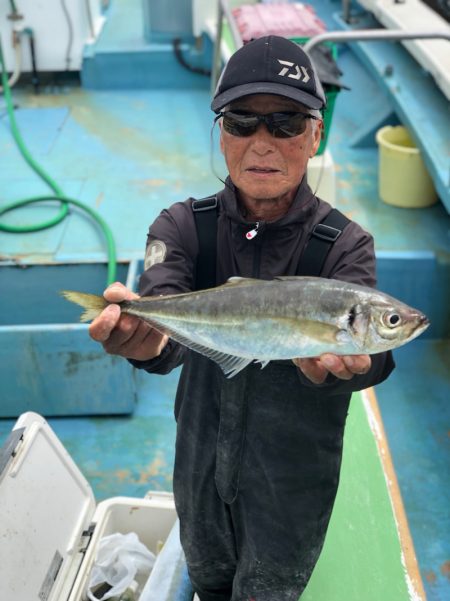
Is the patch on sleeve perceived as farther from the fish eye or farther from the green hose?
the green hose

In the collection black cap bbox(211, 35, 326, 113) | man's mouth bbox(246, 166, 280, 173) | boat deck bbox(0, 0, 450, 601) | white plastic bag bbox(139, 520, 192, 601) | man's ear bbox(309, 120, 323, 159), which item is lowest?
boat deck bbox(0, 0, 450, 601)

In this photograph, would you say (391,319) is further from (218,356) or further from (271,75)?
(271,75)

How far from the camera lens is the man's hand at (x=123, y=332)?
153 cm

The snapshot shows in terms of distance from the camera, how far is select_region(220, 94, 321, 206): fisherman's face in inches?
63.0

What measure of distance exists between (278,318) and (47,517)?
156 centimetres

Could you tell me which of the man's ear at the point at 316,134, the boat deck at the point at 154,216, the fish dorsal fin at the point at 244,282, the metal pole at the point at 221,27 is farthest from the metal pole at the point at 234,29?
the fish dorsal fin at the point at 244,282

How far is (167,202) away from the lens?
5.61m

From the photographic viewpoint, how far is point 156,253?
5.75 feet

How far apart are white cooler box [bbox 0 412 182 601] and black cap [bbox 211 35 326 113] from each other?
5.26ft

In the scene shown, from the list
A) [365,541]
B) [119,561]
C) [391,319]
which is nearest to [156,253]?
[391,319]

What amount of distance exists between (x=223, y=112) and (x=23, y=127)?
20.0 ft

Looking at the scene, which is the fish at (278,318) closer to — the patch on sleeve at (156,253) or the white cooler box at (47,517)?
the patch on sleeve at (156,253)

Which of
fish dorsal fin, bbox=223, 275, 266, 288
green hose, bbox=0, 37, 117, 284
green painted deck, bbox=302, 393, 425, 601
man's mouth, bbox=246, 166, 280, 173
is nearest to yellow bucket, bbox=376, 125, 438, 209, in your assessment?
green hose, bbox=0, 37, 117, 284

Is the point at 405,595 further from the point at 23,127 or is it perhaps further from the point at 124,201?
the point at 23,127
